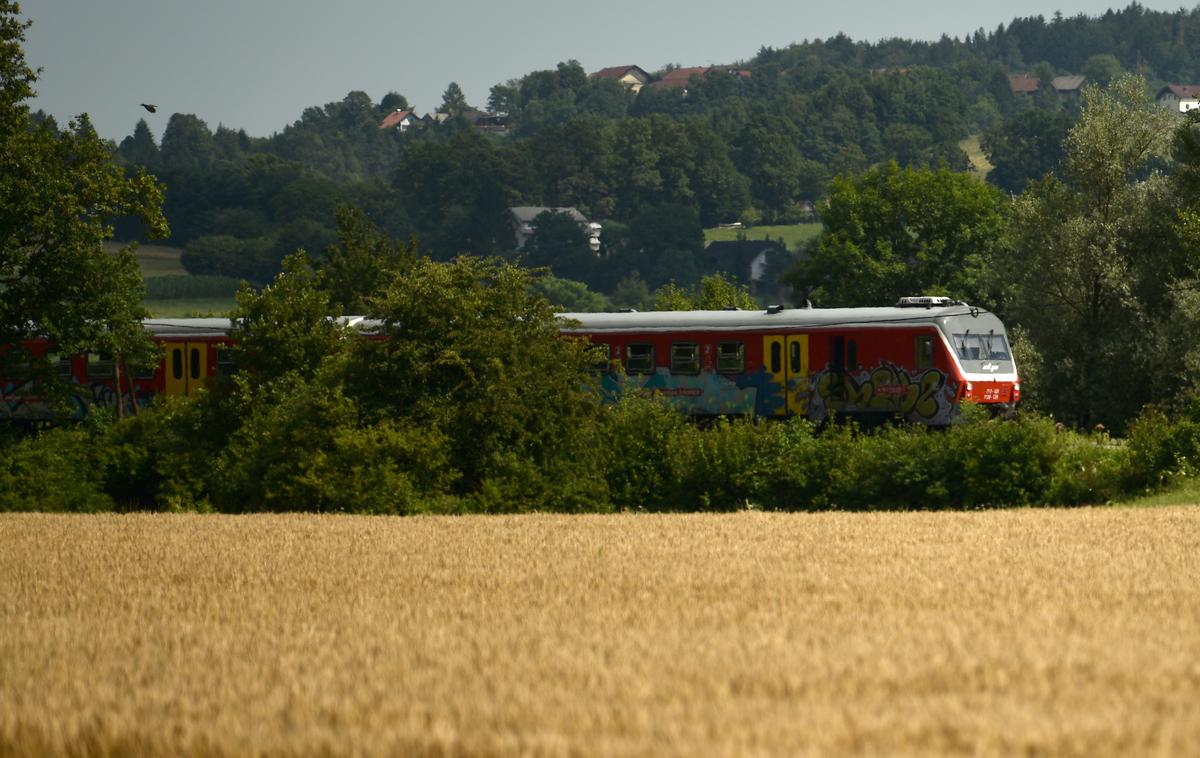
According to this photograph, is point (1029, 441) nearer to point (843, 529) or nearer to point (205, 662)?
point (843, 529)

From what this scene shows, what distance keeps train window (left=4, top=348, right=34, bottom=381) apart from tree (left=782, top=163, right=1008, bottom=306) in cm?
3829

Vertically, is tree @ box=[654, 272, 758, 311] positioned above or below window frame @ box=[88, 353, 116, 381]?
above

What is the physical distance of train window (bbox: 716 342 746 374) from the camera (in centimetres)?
3834

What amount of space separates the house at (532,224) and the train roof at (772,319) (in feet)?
408

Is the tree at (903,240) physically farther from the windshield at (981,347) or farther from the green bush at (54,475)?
the green bush at (54,475)

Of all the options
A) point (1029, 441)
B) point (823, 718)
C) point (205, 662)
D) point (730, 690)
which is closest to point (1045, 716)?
point (823, 718)

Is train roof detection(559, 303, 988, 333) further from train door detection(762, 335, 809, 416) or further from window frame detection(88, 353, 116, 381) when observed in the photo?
window frame detection(88, 353, 116, 381)

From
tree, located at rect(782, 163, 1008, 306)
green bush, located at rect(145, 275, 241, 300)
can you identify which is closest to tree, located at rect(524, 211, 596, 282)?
green bush, located at rect(145, 275, 241, 300)

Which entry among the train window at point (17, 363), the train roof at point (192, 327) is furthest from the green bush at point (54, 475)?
the train roof at point (192, 327)

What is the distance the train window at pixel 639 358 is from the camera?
39094 millimetres

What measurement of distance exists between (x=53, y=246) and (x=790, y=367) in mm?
16411

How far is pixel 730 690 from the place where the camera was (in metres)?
10.2

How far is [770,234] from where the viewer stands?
18100 centimetres

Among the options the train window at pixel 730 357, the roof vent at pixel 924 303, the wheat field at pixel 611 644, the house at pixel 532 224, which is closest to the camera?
the wheat field at pixel 611 644
